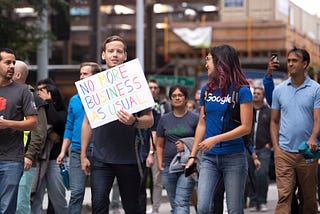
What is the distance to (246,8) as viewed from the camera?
2700cm

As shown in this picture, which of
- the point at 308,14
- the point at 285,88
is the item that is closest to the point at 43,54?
the point at 285,88

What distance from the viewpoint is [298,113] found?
858 centimetres

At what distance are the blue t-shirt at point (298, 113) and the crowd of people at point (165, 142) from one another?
0.03 feet

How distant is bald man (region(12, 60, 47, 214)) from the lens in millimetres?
8273

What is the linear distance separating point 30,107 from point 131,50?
24714 millimetres

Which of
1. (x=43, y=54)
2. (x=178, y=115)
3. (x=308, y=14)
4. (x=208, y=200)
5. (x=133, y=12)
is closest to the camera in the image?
(x=208, y=200)

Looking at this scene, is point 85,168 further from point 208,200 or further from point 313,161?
point 313,161

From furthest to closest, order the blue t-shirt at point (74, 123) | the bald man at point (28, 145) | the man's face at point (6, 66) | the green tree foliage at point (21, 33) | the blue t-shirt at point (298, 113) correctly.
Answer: the green tree foliage at point (21, 33) < the blue t-shirt at point (74, 123) < the blue t-shirt at point (298, 113) < the bald man at point (28, 145) < the man's face at point (6, 66)

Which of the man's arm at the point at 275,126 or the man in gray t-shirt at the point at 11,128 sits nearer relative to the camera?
the man in gray t-shirt at the point at 11,128

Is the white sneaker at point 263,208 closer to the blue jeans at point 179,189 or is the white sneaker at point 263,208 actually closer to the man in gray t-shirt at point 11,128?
the blue jeans at point 179,189

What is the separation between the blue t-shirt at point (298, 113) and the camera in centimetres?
856

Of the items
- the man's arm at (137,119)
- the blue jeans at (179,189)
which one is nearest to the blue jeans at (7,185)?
the man's arm at (137,119)

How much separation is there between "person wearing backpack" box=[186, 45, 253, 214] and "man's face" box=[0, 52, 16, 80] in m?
1.72

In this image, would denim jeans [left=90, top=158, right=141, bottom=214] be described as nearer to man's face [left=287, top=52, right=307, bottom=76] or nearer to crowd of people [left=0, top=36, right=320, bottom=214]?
crowd of people [left=0, top=36, right=320, bottom=214]
